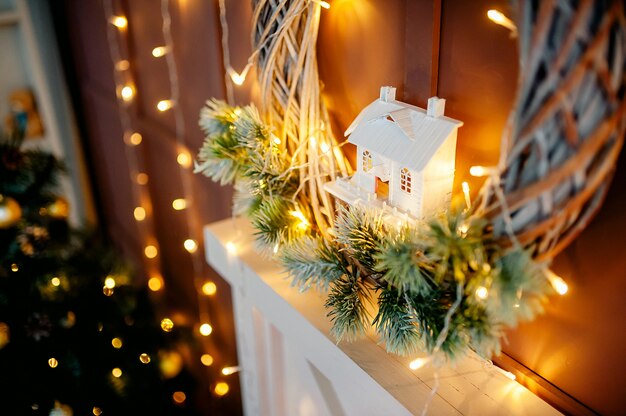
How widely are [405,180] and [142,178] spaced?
1343mm

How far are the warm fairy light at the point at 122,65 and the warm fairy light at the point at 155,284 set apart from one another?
30.0 inches

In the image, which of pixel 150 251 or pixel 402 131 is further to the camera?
pixel 150 251

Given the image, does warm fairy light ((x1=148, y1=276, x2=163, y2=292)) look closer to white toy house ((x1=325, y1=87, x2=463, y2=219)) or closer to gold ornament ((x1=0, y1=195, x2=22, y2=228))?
gold ornament ((x1=0, y1=195, x2=22, y2=228))

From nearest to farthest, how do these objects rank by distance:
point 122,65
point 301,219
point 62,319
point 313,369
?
point 301,219, point 313,369, point 62,319, point 122,65

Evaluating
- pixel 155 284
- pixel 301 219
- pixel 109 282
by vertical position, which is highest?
pixel 301 219

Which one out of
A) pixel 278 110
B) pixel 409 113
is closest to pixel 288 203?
pixel 278 110

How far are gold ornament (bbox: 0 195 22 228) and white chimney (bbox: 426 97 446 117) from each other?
113cm

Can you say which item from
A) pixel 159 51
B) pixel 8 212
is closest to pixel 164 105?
pixel 159 51

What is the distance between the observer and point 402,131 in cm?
58

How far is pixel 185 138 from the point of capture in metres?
1.37

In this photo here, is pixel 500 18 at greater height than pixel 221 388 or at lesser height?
greater

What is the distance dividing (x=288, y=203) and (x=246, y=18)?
1.24ft

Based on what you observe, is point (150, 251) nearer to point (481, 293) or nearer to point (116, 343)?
point (116, 343)

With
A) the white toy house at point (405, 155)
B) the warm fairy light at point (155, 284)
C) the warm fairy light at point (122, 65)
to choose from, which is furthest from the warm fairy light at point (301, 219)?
the warm fairy light at point (155, 284)
